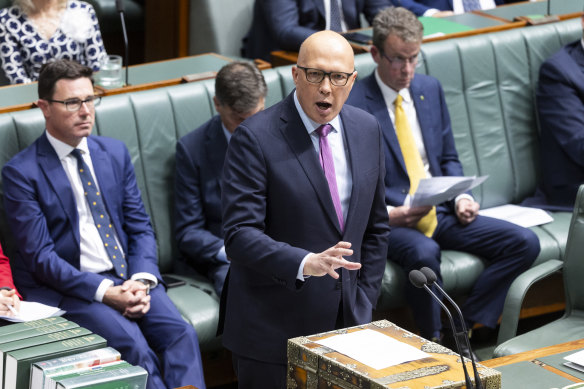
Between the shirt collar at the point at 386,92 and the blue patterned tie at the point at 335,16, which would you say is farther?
the blue patterned tie at the point at 335,16

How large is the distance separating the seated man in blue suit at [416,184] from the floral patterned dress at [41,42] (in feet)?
3.66

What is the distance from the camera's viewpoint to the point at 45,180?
122 inches

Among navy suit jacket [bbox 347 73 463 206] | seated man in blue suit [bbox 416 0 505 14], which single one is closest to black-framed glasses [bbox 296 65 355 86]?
navy suit jacket [bbox 347 73 463 206]

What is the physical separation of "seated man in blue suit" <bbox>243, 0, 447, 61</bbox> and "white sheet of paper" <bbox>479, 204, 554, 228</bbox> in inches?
43.3

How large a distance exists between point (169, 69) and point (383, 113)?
0.92m

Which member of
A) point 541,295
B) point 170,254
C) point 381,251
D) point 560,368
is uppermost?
point 381,251

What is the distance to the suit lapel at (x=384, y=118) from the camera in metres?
3.70

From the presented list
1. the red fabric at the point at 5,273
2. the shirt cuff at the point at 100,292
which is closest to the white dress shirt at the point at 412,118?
the shirt cuff at the point at 100,292

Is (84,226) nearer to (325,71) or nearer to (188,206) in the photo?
(188,206)

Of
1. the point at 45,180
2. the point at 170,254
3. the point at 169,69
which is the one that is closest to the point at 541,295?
the point at 170,254

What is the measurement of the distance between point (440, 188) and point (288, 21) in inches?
52.7

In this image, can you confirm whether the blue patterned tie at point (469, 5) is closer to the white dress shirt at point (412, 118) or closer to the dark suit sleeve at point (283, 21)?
the dark suit sleeve at point (283, 21)

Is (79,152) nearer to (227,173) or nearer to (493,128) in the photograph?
(227,173)

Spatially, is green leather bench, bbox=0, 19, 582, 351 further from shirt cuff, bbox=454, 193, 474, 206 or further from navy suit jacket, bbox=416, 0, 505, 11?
navy suit jacket, bbox=416, 0, 505, 11
